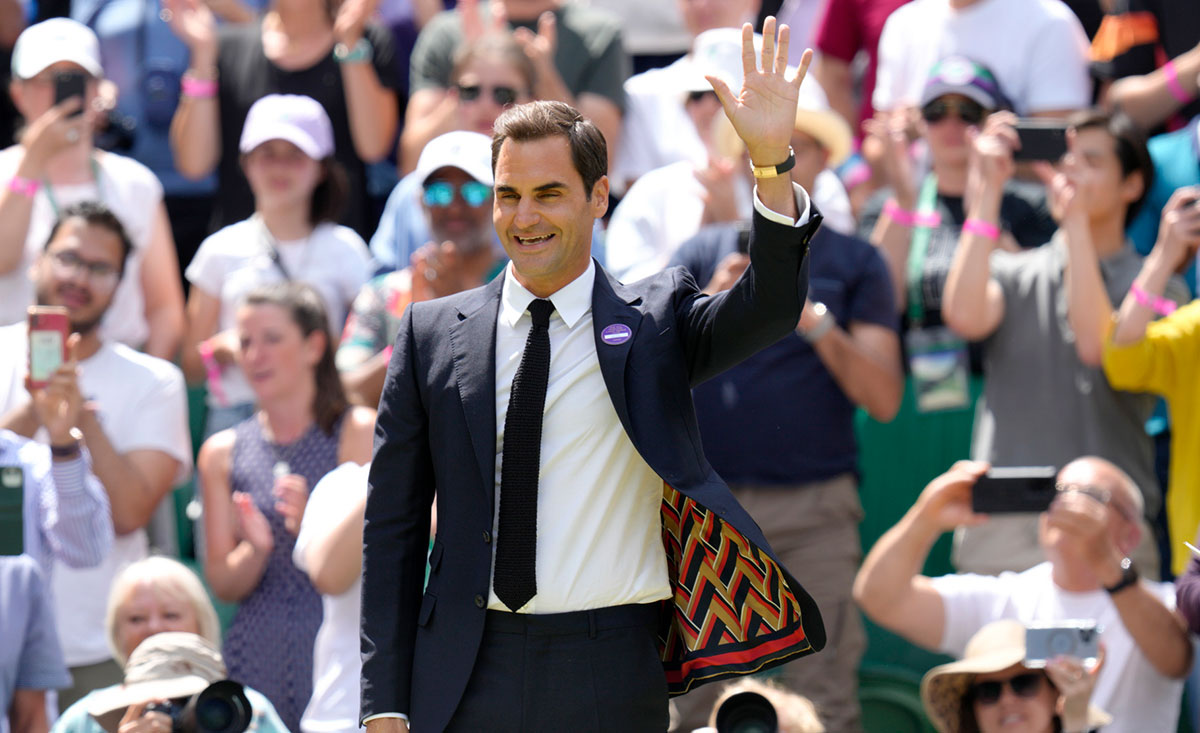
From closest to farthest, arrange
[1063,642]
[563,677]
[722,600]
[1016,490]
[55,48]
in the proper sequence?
[563,677]
[722,600]
[1063,642]
[1016,490]
[55,48]

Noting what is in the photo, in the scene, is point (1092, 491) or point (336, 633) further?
point (1092, 491)

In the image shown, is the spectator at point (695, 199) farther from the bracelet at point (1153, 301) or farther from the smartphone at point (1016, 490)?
the smartphone at point (1016, 490)

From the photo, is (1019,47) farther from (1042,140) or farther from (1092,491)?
(1092,491)

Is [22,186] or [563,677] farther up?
[22,186]

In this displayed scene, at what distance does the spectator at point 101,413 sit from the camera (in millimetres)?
5562

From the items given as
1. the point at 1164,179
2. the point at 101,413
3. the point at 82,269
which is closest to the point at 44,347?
the point at 101,413

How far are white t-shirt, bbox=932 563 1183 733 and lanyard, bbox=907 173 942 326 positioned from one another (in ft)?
4.08

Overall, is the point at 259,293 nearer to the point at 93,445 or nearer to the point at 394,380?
the point at 93,445

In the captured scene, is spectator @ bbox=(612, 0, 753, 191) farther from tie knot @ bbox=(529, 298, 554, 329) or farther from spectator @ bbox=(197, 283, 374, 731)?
tie knot @ bbox=(529, 298, 554, 329)

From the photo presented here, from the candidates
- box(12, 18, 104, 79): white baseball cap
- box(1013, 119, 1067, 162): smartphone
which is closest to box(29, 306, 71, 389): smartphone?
box(12, 18, 104, 79): white baseball cap

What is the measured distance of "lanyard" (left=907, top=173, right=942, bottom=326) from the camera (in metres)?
6.06

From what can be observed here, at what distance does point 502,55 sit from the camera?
637cm

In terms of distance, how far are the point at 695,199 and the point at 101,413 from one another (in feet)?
7.45

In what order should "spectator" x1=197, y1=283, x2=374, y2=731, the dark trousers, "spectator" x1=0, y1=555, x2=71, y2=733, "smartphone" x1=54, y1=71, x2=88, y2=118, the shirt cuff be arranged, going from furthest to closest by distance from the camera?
"smartphone" x1=54, y1=71, x2=88, y2=118 → "spectator" x1=197, y1=283, x2=374, y2=731 → "spectator" x1=0, y1=555, x2=71, y2=733 → the dark trousers → the shirt cuff
